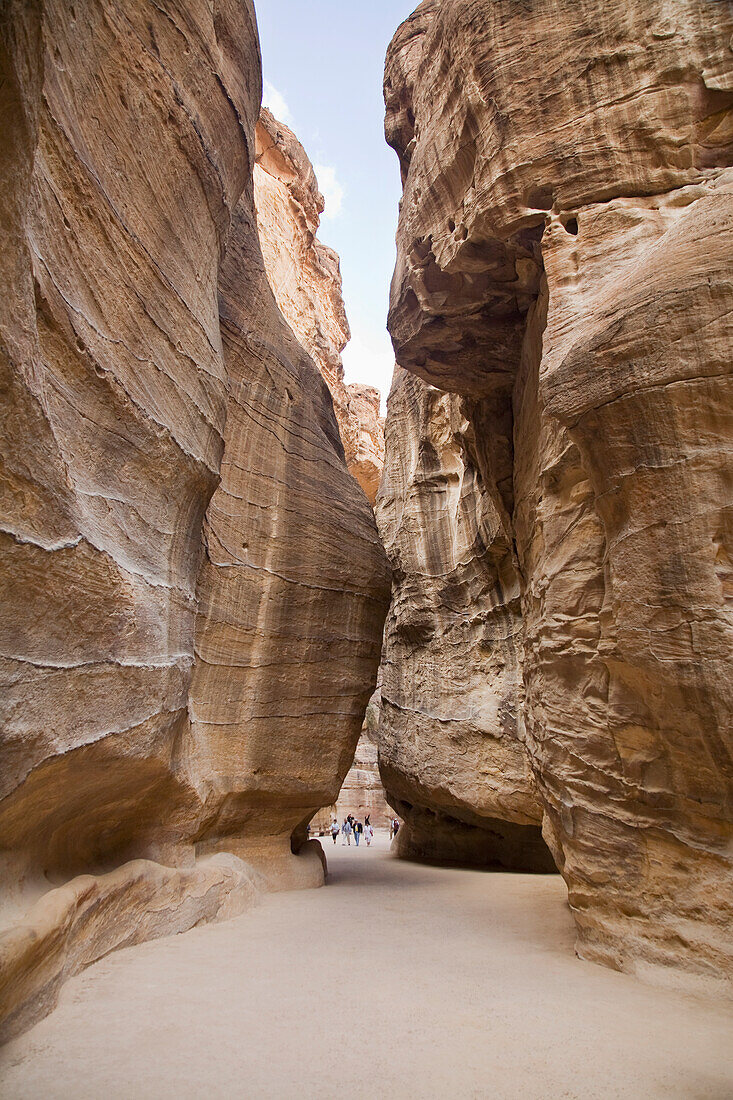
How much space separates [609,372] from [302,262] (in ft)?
69.4

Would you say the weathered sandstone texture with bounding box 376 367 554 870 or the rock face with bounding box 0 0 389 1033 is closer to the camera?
the rock face with bounding box 0 0 389 1033

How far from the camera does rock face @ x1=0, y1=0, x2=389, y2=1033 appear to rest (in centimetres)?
354

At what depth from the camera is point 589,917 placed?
5.16 meters

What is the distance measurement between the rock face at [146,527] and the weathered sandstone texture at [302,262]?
1288 cm

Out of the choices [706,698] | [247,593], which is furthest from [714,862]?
[247,593]

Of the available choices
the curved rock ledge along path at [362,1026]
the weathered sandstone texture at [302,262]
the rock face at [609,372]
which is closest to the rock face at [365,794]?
the weathered sandstone texture at [302,262]

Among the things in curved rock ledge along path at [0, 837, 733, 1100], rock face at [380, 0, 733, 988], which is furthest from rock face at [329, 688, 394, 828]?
curved rock ledge along path at [0, 837, 733, 1100]

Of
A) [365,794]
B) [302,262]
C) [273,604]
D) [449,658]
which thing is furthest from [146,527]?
[365,794]

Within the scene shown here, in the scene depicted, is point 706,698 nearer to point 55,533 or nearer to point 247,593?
point 55,533

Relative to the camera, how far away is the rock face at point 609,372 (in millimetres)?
4438

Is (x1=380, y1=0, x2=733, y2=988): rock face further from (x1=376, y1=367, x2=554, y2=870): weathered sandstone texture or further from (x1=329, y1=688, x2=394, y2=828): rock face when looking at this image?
(x1=329, y1=688, x2=394, y2=828): rock face

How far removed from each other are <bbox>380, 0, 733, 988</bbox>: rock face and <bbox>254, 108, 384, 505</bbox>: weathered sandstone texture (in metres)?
13.4

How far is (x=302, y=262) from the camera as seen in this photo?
923 inches

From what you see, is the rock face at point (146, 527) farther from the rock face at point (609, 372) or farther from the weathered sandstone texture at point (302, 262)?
the weathered sandstone texture at point (302, 262)
